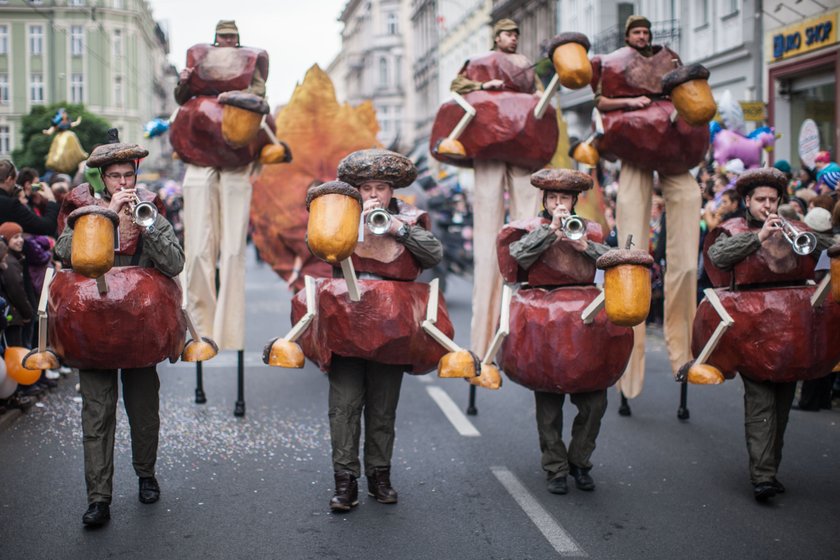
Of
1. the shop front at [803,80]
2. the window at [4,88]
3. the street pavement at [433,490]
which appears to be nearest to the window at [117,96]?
the window at [4,88]

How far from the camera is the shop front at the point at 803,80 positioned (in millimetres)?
16141

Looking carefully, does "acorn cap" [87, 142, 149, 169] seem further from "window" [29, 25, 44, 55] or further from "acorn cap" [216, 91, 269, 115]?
"window" [29, 25, 44, 55]

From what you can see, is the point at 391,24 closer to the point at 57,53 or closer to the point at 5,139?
the point at 57,53

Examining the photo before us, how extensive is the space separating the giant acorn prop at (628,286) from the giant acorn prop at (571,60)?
2.26 meters

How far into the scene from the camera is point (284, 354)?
5.53 meters

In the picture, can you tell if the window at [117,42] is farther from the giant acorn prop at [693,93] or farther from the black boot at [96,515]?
the black boot at [96,515]

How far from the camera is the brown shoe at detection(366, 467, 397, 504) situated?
576cm

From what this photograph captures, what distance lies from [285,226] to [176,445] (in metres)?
3.13

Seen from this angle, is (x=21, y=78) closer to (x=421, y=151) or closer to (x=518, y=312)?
(x=421, y=151)

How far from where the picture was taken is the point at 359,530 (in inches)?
208

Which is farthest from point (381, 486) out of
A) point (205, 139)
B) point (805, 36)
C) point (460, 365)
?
point (805, 36)

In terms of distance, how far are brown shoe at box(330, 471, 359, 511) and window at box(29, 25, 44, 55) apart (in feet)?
27.5

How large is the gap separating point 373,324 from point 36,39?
892 centimetres

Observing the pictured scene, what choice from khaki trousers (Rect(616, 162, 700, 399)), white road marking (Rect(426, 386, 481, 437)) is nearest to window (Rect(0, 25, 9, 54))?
white road marking (Rect(426, 386, 481, 437))
